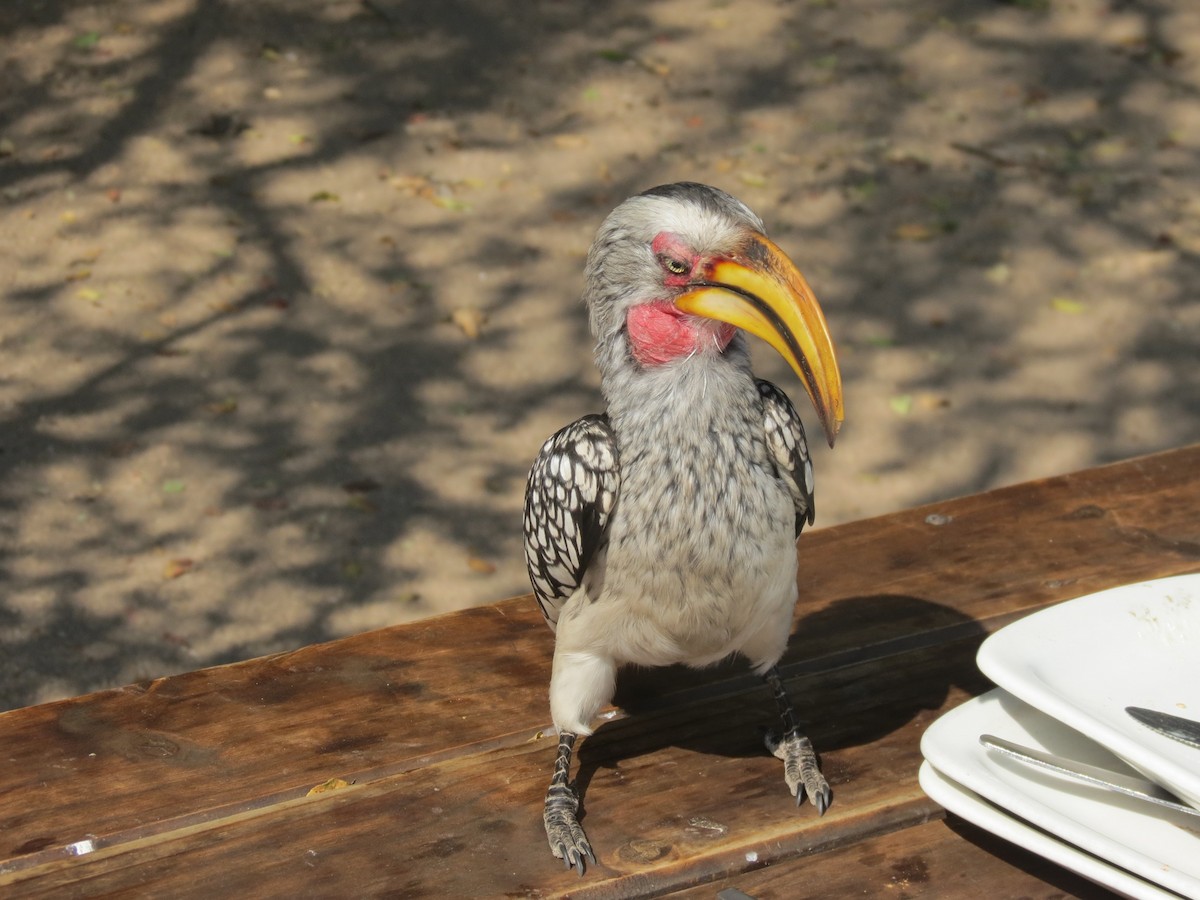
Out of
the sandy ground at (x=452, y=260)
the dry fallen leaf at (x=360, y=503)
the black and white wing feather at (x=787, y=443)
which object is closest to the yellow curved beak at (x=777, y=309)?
the black and white wing feather at (x=787, y=443)

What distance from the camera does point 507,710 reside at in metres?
2.32

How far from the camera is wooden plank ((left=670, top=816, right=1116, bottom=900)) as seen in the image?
1794mm

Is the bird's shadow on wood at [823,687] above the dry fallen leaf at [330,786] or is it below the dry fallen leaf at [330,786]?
below

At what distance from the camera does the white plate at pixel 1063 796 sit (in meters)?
1.62

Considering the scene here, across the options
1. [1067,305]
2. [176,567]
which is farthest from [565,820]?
[1067,305]

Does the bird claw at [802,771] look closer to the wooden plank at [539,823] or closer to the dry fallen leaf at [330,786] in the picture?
the wooden plank at [539,823]

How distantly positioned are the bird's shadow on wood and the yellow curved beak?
0.61 meters

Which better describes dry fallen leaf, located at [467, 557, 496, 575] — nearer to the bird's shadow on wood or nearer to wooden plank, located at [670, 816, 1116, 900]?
the bird's shadow on wood

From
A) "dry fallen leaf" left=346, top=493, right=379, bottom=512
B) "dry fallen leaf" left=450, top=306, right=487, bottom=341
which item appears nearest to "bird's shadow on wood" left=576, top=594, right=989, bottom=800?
"dry fallen leaf" left=346, top=493, right=379, bottom=512

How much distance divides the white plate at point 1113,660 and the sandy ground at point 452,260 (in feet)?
9.90

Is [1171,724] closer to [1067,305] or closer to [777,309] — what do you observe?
[777,309]

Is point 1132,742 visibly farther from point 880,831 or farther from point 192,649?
point 192,649

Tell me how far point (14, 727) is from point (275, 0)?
243 inches

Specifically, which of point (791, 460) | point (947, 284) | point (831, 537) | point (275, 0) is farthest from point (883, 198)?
point (791, 460)
